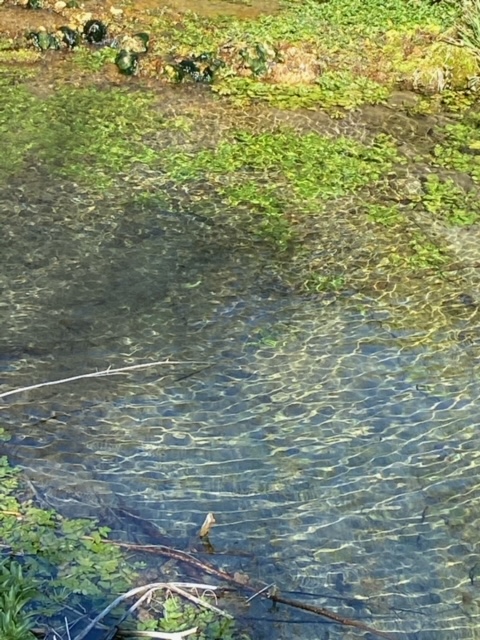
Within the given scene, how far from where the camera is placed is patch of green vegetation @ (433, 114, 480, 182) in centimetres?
715

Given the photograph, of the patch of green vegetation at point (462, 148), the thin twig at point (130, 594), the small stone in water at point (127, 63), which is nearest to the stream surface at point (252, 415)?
the thin twig at point (130, 594)

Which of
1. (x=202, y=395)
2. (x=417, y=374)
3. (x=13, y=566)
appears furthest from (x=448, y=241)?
(x=13, y=566)

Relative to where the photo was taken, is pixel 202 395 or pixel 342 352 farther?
pixel 342 352

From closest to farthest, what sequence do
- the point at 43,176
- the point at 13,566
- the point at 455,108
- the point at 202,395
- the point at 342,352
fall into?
the point at 13,566 < the point at 202,395 < the point at 342,352 < the point at 43,176 < the point at 455,108

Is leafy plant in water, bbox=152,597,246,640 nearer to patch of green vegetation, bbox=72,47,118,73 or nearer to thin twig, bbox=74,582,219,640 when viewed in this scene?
thin twig, bbox=74,582,219,640

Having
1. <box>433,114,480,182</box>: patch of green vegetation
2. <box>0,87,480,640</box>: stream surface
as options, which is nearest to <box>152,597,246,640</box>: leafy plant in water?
<box>0,87,480,640</box>: stream surface

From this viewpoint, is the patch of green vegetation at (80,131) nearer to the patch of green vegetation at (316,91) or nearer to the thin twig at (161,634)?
the patch of green vegetation at (316,91)

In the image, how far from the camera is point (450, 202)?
662cm

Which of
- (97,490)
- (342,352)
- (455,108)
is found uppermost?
(455,108)

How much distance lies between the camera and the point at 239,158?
714cm

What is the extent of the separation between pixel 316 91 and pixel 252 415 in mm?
4651

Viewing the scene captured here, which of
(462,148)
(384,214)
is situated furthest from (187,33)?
(384,214)

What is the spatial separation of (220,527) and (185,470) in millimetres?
412

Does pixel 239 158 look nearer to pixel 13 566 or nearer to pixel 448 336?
pixel 448 336
